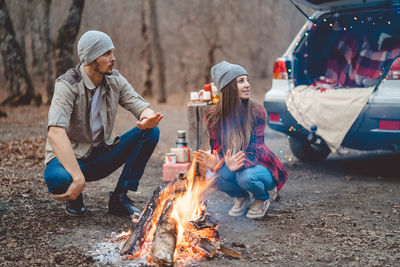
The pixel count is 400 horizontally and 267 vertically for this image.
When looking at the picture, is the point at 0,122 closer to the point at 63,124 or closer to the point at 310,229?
the point at 63,124

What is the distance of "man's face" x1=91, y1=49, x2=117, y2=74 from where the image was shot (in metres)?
3.82

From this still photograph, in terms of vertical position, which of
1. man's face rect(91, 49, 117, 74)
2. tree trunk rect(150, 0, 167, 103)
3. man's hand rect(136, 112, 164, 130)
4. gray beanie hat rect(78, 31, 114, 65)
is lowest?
tree trunk rect(150, 0, 167, 103)

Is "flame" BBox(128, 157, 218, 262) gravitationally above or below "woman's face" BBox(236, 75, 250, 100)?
below

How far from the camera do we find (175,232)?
3068mm

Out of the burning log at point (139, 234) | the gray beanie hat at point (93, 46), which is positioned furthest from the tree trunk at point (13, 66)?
the burning log at point (139, 234)

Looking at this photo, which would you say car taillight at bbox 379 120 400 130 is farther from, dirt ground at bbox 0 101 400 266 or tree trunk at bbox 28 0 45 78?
tree trunk at bbox 28 0 45 78

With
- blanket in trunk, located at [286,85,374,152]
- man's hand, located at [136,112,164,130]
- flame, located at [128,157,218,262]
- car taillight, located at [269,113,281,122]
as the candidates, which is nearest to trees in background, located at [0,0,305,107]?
car taillight, located at [269,113,281,122]

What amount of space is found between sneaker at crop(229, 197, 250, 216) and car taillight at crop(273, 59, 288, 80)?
7.26 feet

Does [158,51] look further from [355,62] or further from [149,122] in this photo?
[149,122]

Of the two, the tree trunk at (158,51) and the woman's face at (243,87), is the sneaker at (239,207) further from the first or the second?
the tree trunk at (158,51)

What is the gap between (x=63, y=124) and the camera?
355 cm

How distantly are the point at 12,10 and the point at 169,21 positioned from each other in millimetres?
9517

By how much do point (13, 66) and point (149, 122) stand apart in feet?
37.1

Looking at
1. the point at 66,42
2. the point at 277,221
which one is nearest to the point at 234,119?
the point at 277,221
